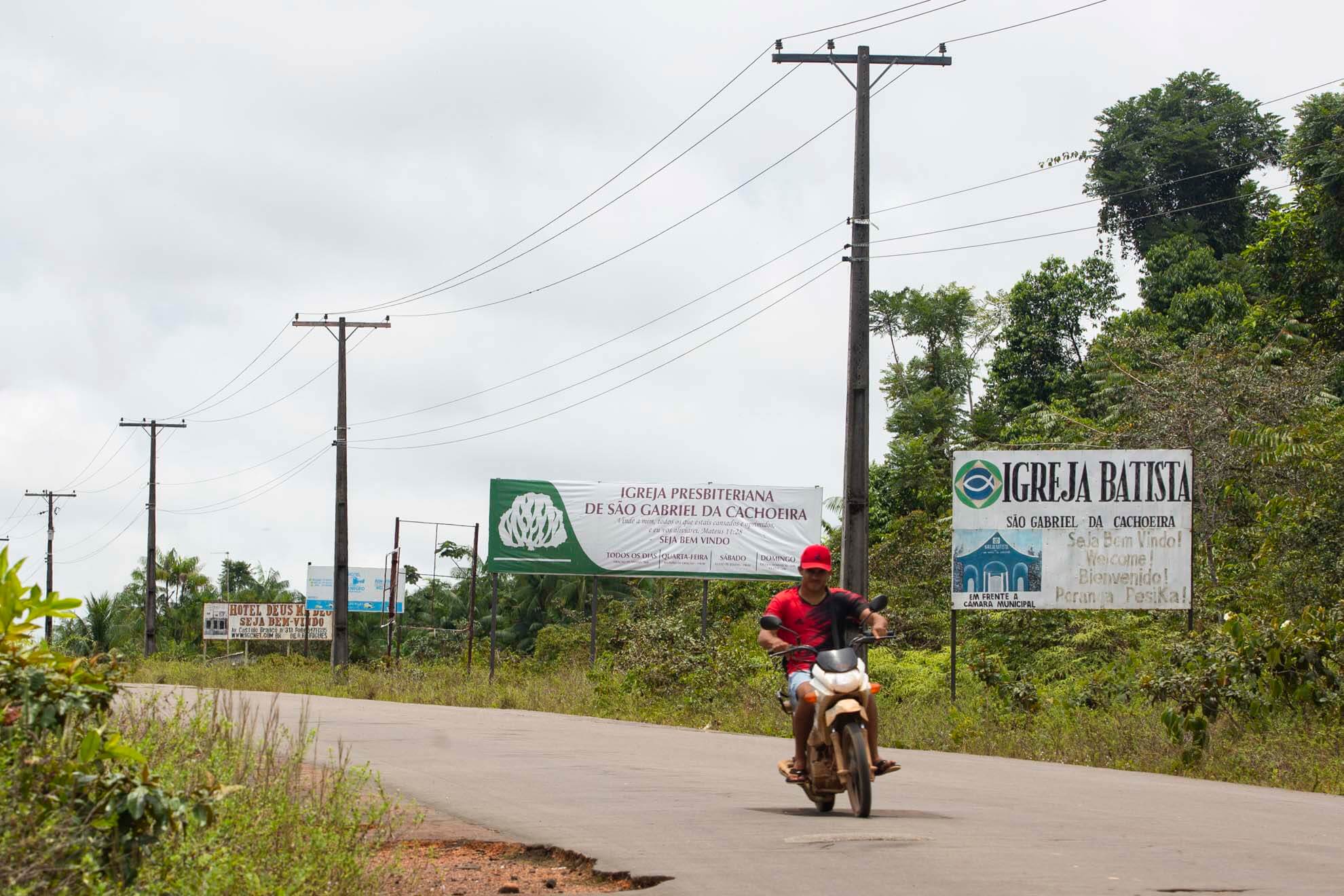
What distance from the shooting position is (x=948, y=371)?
193ft

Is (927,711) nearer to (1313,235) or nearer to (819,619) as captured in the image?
(819,619)

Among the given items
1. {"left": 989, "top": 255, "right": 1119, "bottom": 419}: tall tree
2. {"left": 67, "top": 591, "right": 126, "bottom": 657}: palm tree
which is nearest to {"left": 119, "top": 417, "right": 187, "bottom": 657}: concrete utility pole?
{"left": 67, "top": 591, "right": 126, "bottom": 657}: palm tree

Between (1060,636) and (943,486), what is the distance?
2224 cm

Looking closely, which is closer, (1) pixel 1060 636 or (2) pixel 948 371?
(1) pixel 1060 636

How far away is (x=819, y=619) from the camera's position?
32.1 ft

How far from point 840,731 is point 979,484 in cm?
1254

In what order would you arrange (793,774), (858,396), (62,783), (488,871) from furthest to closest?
(858,396) → (793,774) → (488,871) → (62,783)

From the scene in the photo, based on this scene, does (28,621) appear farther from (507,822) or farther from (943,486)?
(943,486)

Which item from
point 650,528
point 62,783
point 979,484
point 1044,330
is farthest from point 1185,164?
point 62,783

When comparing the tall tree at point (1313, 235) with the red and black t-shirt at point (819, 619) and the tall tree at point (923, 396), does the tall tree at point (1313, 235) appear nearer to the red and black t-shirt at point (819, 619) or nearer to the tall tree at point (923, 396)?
the tall tree at point (923, 396)

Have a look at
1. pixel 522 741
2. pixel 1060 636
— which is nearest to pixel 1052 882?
pixel 522 741

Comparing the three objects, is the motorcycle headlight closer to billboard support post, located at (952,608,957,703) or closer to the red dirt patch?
the red dirt patch

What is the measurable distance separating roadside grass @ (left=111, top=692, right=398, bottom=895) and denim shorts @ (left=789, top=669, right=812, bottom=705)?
2750mm

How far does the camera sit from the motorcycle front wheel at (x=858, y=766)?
8961 millimetres
